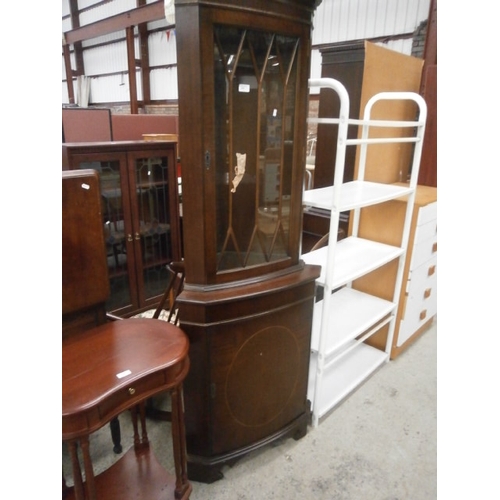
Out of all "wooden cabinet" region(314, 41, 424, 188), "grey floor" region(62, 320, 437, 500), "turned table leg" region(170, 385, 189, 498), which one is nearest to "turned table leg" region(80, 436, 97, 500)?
"turned table leg" region(170, 385, 189, 498)

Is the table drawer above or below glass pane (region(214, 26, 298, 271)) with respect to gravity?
below

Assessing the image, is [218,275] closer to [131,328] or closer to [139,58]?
[131,328]

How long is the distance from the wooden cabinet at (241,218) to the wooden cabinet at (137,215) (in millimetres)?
1255

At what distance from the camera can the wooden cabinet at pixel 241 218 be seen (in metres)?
1.08

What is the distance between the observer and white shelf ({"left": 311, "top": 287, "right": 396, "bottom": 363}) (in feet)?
5.73

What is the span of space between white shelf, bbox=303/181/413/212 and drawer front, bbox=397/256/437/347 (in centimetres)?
54

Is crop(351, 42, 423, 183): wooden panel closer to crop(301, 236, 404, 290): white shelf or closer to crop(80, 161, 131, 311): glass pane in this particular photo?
crop(301, 236, 404, 290): white shelf

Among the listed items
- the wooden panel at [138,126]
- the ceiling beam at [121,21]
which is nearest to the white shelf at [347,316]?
the wooden panel at [138,126]

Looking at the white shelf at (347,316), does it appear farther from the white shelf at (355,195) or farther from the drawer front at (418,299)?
the white shelf at (355,195)

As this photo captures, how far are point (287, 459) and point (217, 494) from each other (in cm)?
34

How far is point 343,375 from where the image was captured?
2.05 meters

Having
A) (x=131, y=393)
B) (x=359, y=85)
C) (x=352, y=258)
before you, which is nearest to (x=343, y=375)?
(x=352, y=258)

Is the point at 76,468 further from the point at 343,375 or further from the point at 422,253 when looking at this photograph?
the point at 422,253

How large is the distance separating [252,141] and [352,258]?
0.92 m
